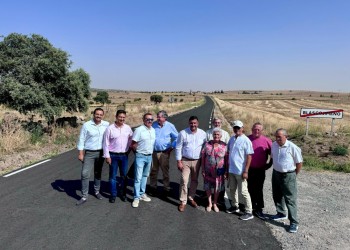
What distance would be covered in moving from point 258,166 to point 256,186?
1.41ft

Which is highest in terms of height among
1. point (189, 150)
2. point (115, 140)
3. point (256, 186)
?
point (115, 140)

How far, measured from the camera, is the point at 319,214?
5.75 m

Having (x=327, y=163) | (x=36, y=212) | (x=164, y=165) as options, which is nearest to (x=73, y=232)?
(x=36, y=212)

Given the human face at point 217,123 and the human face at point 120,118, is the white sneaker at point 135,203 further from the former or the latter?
the human face at point 217,123

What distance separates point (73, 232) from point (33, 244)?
23.6 inches

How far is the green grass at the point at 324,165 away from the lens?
9367 mm

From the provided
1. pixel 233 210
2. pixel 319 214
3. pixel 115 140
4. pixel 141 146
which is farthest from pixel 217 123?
pixel 319 214

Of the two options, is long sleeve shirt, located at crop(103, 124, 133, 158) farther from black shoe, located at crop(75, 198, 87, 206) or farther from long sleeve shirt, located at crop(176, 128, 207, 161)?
long sleeve shirt, located at crop(176, 128, 207, 161)

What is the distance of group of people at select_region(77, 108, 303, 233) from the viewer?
5.32 metres

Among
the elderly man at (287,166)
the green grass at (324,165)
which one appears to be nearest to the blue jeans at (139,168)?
the elderly man at (287,166)

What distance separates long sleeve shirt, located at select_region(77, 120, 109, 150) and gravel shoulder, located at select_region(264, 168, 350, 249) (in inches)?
142

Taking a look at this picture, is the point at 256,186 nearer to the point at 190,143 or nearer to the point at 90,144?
Result: the point at 190,143

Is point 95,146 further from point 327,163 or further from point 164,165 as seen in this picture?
point 327,163

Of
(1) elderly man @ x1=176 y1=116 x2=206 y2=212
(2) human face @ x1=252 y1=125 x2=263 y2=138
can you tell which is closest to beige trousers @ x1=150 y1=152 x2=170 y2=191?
(1) elderly man @ x1=176 y1=116 x2=206 y2=212
